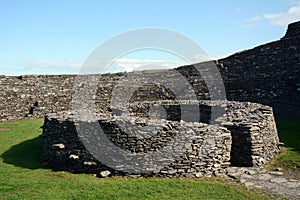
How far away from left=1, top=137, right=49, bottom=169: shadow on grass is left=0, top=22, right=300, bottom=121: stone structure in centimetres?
945

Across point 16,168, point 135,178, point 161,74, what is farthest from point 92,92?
point 135,178

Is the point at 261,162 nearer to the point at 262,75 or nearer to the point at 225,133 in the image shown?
the point at 225,133

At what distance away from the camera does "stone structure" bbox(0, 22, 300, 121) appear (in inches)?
762

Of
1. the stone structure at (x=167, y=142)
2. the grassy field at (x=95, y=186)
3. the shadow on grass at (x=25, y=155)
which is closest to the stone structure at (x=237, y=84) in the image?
the stone structure at (x=167, y=142)

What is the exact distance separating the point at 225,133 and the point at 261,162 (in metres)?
1.97

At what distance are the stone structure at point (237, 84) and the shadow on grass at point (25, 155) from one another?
9.45 m

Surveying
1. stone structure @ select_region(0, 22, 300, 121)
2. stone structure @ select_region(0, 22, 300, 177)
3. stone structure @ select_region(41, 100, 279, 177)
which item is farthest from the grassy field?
stone structure @ select_region(0, 22, 300, 121)

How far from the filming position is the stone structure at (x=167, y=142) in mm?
10453

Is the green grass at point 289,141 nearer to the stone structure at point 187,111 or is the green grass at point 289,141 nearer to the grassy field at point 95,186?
the grassy field at point 95,186

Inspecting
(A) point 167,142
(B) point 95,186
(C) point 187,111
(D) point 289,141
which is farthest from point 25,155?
(D) point 289,141

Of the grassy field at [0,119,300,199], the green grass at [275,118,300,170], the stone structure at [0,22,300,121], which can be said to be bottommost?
the grassy field at [0,119,300,199]

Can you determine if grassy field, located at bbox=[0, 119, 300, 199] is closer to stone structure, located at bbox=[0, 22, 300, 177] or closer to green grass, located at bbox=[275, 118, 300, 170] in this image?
green grass, located at bbox=[275, 118, 300, 170]

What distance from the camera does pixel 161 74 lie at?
24.8 metres

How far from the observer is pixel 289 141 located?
577 inches
